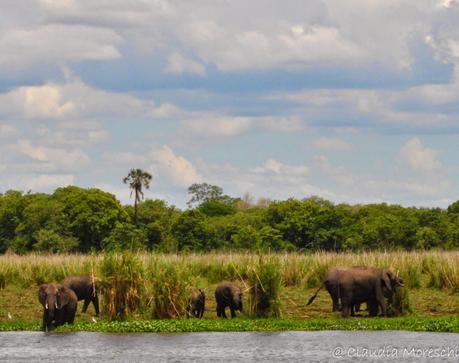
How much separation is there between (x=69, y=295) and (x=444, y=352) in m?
Answer: 10.4

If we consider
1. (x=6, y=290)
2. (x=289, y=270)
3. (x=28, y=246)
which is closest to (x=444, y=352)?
(x=289, y=270)

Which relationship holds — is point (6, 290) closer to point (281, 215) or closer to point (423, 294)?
point (423, 294)

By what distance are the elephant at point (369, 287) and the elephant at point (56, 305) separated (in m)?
7.94

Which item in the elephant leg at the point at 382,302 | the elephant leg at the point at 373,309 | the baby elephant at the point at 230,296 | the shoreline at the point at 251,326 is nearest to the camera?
the shoreline at the point at 251,326

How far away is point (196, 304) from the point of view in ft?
102

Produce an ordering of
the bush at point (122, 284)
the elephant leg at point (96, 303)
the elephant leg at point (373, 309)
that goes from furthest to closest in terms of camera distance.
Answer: the elephant leg at point (96, 303)
the elephant leg at point (373, 309)
the bush at point (122, 284)

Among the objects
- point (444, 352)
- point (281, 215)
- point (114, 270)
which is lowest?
point (444, 352)

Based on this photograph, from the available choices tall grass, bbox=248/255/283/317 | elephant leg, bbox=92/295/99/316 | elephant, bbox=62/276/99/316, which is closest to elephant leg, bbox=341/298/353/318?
tall grass, bbox=248/255/283/317

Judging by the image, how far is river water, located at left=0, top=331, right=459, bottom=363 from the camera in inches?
916

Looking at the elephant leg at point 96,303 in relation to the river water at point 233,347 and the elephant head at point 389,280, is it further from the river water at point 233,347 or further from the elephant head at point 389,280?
the elephant head at point 389,280

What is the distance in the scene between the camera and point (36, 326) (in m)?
29.0

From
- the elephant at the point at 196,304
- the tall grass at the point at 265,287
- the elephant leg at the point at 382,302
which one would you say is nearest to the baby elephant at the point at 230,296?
the elephant at the point at 196,304

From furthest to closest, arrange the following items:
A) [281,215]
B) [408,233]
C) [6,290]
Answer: [281,215], [408,233], [6,290]

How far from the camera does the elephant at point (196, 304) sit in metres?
30.8
